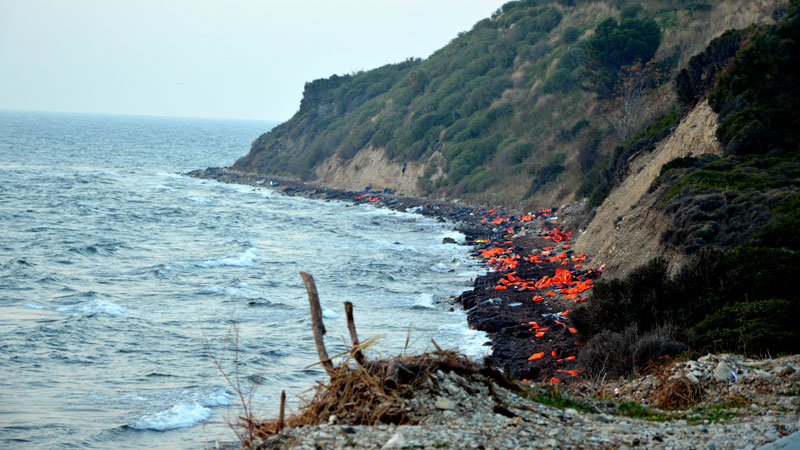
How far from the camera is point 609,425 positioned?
6414 millimetres

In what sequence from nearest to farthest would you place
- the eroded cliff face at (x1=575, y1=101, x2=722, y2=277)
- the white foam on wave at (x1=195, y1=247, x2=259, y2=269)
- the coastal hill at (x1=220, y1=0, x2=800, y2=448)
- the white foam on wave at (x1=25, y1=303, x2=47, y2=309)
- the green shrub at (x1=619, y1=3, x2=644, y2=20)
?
1. the coastal hill at (x1=220, y1=0, x2=800, y2=448)
2. the eroded cliff face at (x1=575, y1=101, x2=722, y2=277)
3. the white foam on wave at (x1=25, y1=303, x2=47, y2=309)
4. the white foam on wave at (x1=195, y1=247, x2=259, y2=269)
5. the green shrub at (x1=619, y1=3, x2=644, y2=20)

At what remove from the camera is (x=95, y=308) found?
21609 millimetres

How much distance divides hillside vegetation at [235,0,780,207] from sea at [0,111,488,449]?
7.25 metres

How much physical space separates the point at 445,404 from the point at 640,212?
699 inches

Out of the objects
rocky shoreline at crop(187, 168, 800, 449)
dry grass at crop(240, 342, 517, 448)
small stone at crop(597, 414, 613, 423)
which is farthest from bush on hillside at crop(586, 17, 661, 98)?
dry grass at crop(240, 342, 517, 448)

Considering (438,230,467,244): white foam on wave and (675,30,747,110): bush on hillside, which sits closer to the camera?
(675,30,747,110): bush on hillside

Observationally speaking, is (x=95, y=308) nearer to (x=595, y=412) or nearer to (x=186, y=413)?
(x=186, y=413)

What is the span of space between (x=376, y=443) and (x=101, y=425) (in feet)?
31.1

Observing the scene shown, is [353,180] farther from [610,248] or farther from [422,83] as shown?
[610,248]

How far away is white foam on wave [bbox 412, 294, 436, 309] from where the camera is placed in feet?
72.1

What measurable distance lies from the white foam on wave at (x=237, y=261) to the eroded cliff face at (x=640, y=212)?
46.6ft

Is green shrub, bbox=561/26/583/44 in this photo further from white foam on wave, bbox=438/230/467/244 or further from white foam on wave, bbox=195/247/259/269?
white foam on wave, bbox=195/247/259/269

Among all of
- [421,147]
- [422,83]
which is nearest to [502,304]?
[421,147]

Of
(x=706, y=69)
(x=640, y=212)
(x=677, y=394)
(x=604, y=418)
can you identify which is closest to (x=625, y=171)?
(x=706, y=69)
